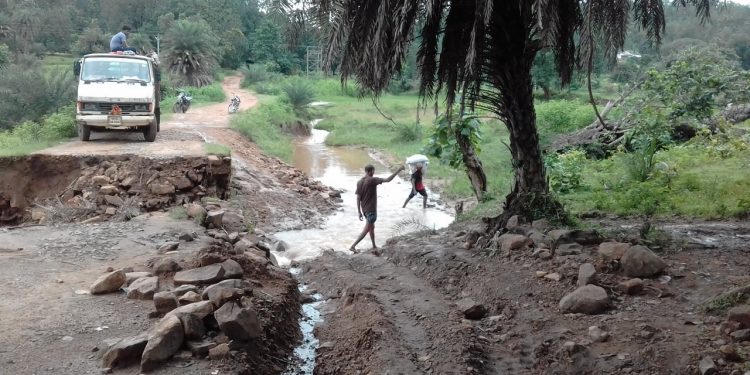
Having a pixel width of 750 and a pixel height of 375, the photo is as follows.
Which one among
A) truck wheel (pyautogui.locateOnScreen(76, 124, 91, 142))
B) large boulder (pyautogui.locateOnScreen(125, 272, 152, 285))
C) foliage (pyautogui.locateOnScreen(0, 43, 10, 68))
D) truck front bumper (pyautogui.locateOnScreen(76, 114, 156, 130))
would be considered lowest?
large boulder (pyautogui.locateOnScreen(125, 272, 152, 285))

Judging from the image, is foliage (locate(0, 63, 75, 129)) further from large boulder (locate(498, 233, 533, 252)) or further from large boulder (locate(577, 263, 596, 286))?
large boulder (locate(577, 263, 596, 286))

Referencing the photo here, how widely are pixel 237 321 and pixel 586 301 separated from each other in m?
3.44

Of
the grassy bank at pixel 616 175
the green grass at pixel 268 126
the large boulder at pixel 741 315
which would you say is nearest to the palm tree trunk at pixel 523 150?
the grassy bank at pixel 616 175

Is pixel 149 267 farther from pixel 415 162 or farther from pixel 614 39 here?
pixel 415 162

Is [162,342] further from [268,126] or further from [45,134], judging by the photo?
[268,126]

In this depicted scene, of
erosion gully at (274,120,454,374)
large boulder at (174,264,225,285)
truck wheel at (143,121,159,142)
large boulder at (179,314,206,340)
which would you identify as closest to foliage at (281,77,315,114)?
erosion gully at (274,120,454,374)

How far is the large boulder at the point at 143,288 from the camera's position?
20.2 ft

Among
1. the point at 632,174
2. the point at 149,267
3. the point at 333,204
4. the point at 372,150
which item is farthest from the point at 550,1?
the point at 372,150

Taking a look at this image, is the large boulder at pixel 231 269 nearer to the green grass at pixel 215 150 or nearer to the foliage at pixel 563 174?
the green grass at pixel 215 150

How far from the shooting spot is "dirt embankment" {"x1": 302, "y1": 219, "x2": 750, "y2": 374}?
16.7 feet

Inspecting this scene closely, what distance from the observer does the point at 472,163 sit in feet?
45.4

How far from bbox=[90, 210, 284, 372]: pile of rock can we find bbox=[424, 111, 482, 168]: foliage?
6282 mm

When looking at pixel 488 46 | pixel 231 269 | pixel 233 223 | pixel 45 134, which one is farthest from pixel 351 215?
pixel 231 269

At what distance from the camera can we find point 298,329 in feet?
23.0
